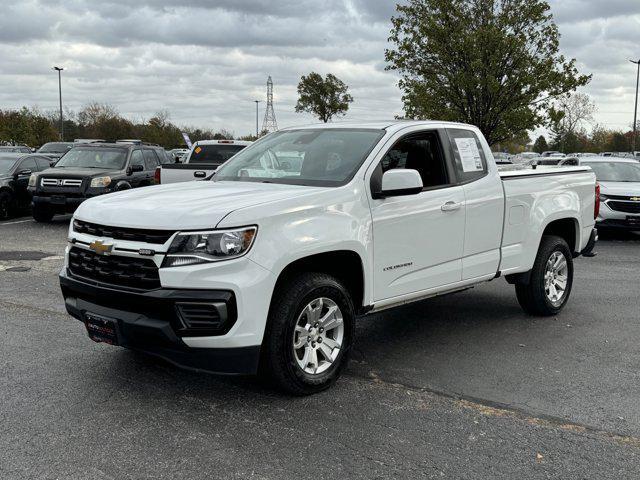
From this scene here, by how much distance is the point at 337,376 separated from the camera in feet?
14.6

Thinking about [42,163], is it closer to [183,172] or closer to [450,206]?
[183,172]

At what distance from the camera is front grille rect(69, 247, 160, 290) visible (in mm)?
3881

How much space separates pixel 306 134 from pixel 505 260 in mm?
2085

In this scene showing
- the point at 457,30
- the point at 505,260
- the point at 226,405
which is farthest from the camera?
the point at 457,30

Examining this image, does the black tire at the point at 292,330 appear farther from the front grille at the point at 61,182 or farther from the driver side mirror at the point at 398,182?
the front grille at the point at 61,182

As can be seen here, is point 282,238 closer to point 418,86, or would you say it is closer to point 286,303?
point 286,303

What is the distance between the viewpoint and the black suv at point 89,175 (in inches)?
523

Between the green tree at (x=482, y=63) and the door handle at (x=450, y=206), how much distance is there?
18.2 meters

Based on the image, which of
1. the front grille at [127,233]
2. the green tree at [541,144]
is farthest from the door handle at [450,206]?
the green tree at [541,144]

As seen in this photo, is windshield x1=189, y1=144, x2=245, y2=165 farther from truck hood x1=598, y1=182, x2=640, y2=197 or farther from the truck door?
the truck door

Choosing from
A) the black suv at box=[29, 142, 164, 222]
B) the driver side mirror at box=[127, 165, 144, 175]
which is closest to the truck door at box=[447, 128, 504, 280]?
the black suv at box=[29, 142, 164, 222]

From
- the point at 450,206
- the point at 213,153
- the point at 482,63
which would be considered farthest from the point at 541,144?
the point at 450,206

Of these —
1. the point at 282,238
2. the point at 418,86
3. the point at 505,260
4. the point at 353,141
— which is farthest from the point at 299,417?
the point at 418,86

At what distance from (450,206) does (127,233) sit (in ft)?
8.24
